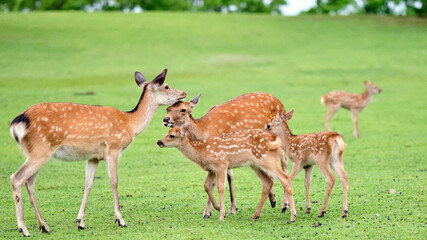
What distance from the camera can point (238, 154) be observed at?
8500 mm

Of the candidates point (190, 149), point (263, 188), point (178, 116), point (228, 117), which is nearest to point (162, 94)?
point (178, 116)

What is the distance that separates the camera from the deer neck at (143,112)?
8898mm

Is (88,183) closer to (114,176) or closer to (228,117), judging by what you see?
(114,176)

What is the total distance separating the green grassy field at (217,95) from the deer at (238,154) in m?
0.47

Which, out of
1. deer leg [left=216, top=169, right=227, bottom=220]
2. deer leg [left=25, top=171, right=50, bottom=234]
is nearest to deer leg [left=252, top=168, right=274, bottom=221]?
deer leg [left=216, top=169, right=227, bottom=220]

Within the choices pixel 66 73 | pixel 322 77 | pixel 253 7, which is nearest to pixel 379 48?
pixel 322 77

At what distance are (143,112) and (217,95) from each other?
13013 mm

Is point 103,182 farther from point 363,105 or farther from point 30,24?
point 30,24

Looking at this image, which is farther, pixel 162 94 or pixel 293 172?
pixel 162 94

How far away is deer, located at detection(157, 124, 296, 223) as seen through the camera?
333 inches

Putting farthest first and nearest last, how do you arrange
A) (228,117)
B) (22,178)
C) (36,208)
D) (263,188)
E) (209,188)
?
(228,117)
(209,188)
(263,188)
(36,208)
(22,178)

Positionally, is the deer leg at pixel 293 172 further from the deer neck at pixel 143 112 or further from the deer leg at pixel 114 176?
the deer leg at pixel 114 176

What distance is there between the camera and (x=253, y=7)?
214 ft

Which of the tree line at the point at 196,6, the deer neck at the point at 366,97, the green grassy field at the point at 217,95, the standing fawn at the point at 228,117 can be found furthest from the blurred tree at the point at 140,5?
the standing fawn at the point at 228,117
